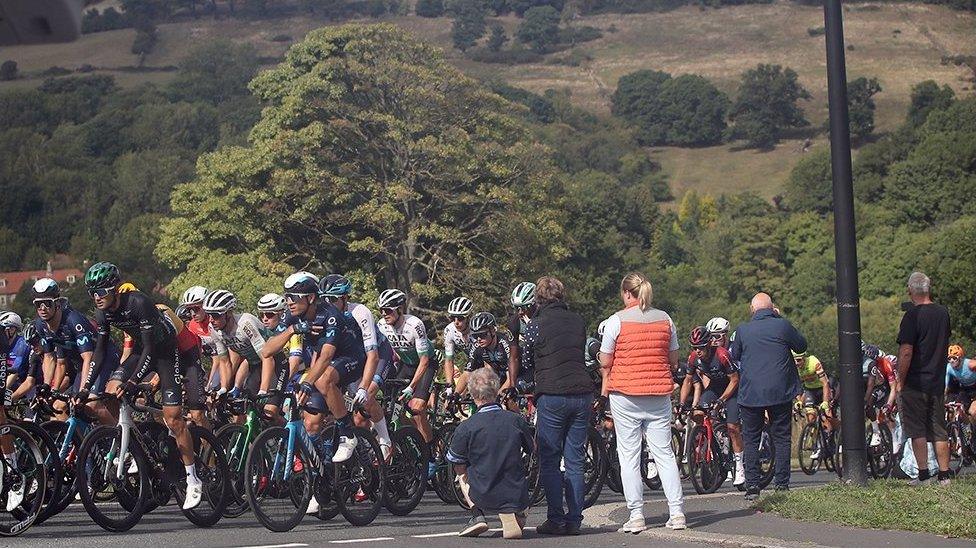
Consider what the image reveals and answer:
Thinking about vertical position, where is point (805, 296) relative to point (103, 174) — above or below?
below

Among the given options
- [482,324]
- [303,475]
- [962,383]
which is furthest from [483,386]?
[962,383]

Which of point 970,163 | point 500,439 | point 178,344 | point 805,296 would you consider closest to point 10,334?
point 178,344

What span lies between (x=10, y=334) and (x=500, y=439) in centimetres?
762

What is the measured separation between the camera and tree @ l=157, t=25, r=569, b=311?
176 ft

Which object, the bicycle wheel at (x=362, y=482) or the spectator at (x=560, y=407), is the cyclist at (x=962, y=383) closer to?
the spectator at (x=560, y=407)

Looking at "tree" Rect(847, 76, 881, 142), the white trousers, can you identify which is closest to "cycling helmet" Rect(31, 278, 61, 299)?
the white trousers

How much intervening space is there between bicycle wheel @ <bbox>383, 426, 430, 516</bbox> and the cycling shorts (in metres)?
2.15

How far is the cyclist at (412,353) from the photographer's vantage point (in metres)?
14.6

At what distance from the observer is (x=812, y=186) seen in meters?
141

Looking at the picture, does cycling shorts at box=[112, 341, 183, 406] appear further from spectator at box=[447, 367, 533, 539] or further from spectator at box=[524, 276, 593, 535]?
spectator at box=[524, 276, 593, 535]

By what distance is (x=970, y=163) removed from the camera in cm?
11262

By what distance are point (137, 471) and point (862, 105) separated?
18254cm

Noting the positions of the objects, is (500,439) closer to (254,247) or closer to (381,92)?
(254,247)

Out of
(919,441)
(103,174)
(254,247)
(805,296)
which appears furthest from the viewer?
(103,174)
